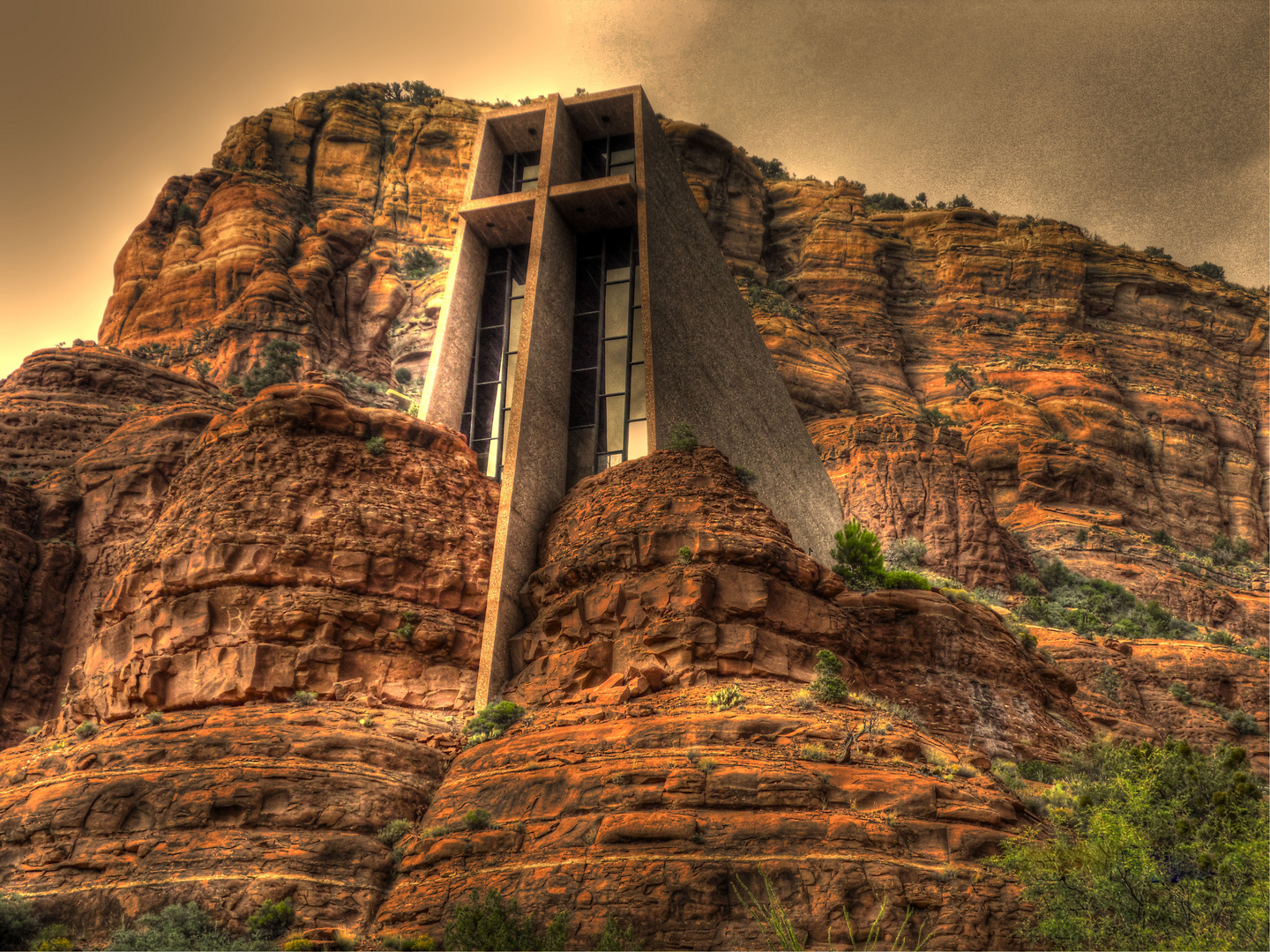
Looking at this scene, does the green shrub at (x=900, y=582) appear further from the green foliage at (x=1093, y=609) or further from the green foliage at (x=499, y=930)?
the green foliage at (x=499, y=930)

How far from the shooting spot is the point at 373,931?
58.5 feet

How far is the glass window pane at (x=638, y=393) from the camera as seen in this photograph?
33125 mm

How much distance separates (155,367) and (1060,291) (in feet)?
206

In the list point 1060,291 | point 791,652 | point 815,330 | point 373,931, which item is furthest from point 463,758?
point 1060,291

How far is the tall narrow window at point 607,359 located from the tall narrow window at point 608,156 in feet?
9.76

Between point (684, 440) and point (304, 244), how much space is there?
3552 centimetres

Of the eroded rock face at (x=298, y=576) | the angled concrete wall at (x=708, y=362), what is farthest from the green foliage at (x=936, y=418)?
the eroded rock face at (x=298, y=576)

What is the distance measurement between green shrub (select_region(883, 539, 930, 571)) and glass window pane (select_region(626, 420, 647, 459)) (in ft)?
70.7

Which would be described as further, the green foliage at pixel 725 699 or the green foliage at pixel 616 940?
the green foliage at pixel 725 699

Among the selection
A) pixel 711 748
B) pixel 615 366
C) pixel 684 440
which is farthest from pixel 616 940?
pixel 615 366

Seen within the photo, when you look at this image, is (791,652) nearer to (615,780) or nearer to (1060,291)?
(615,780)

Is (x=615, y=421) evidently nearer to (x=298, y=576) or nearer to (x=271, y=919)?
(x=298, y=576)

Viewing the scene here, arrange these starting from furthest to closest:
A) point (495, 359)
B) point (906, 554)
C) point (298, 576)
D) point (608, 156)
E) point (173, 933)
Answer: point (906, 554), point (608, 156), point (495, 359), point (298, 576), point (173, 933)

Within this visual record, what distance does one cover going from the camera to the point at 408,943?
55.0 feet
